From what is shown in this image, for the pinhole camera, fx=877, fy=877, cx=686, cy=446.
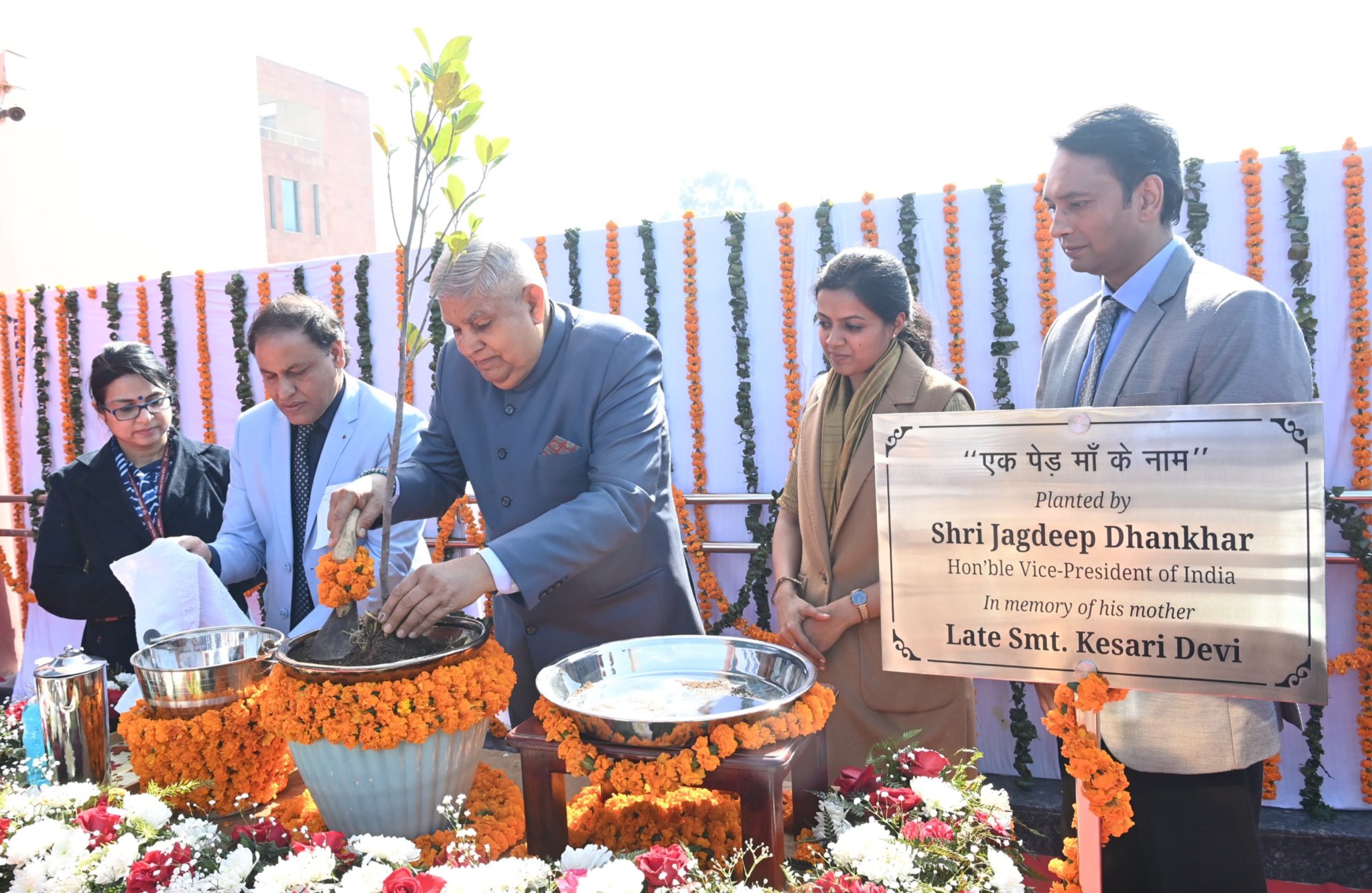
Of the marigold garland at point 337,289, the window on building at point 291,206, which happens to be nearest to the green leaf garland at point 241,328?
the marigold garland at point 337,289

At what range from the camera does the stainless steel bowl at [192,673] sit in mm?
1432

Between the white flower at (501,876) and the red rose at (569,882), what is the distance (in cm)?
3

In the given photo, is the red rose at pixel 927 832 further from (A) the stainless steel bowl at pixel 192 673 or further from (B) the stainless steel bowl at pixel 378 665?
(A) the stainless steel bowl at pixel 192 673

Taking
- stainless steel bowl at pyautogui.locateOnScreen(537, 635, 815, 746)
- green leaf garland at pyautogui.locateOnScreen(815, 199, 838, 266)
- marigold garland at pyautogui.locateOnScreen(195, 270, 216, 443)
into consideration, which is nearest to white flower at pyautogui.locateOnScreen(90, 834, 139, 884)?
stainless steel bowl at pyautogui.locateOnScreen(537, 635, 815, 746)

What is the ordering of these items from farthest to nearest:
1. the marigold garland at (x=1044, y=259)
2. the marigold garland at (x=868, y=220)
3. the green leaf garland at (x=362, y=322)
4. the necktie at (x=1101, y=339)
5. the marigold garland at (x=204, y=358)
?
the marigold garland at (x=204, y=358), the green leaf garland at (x=362, y=322), the marigold garland at (x=868, y=220), the marigold garland at (x=1044, y=259), the necktie at (x=1101, y=339)

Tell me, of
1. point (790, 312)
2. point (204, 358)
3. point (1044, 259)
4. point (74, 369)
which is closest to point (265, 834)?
point (790, 312)

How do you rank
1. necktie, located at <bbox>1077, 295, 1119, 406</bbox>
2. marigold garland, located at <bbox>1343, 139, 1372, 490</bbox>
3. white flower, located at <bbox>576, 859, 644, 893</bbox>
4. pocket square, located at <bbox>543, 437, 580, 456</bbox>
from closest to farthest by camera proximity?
white flower, located at <bbox>576, 859, 644, 893</bbox>, necktie, located at <bbox>1077, 295, 1119, 406</bbox>, pocket square, located at <bbox>543, 437, 580, 456</bbox>, marigold garland, located at <bbox>1343, 139, 1372, 490</bbox>

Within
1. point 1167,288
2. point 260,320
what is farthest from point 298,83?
point 1167,288

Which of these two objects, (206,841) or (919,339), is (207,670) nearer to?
(206,841)

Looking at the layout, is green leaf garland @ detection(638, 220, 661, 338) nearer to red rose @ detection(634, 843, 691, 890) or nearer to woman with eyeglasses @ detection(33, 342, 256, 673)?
woman with eyeglasses @ detection(33, 342, 256, 673)

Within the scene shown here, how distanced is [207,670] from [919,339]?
5.86ft

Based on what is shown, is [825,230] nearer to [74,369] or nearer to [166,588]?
[166,588]

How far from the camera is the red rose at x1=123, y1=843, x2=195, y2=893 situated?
3.72 ft

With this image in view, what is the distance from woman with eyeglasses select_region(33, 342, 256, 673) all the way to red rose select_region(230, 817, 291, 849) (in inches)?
69.8
